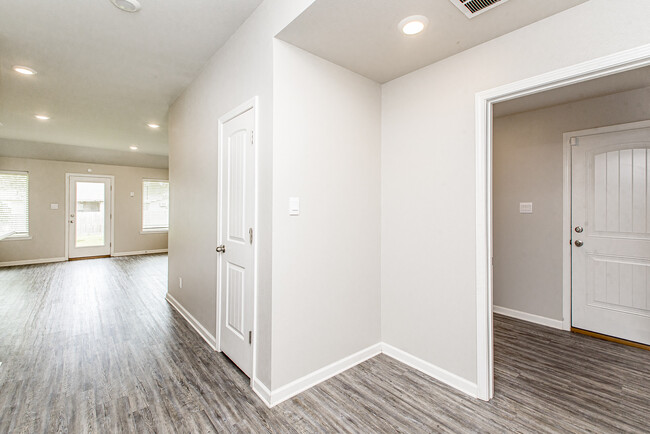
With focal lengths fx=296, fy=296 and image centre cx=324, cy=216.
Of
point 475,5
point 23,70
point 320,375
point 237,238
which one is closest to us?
point 475,5

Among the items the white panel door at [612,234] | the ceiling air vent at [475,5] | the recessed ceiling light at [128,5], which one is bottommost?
the white panel door at [612,234]

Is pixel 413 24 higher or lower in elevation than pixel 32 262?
higher

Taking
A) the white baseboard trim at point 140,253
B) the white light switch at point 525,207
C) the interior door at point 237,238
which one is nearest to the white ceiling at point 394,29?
the interior door at point 237,238

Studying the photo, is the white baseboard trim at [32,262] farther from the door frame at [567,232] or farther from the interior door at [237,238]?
the door frame at [567,232]

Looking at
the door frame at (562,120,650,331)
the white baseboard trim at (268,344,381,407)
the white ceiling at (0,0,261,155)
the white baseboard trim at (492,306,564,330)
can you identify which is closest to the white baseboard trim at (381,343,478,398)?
the white baseboard trim at (268,344,381,407)

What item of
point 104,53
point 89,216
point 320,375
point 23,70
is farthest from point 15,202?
point 320,375

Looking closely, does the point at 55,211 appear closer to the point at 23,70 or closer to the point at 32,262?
the point at 32,262

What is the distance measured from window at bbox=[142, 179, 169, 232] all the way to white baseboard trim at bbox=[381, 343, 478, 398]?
788 cm

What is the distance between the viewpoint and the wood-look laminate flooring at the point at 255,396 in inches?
70.7

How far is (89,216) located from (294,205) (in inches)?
311

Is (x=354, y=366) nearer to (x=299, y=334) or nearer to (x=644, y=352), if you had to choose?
(x=299, y=334)

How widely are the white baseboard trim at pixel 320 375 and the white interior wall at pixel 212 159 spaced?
0.11 m

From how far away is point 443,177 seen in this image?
7.40ft

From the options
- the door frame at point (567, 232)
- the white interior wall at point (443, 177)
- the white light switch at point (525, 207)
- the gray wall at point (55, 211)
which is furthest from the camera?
the gray wall at point (55, 211)
